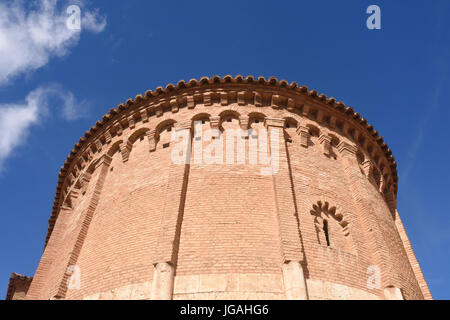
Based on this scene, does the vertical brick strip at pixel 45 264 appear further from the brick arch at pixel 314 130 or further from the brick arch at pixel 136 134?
the brick arch at pixel 314 130

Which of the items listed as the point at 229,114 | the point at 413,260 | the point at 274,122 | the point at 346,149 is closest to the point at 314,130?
the point at 346,149

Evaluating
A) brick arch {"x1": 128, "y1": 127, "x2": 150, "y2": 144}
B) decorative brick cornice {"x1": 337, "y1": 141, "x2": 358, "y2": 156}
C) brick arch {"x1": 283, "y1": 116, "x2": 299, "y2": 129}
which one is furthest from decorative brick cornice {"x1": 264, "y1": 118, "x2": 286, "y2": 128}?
brick arch {"x1": 128, "y1": 127, "x2": 150, "y2": 144}

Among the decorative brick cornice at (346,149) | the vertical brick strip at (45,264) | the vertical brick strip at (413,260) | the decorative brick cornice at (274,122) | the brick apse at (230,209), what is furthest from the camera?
the decorative brick cornice at (346,149)

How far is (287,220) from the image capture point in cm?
743

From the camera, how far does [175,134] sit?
9555 mm

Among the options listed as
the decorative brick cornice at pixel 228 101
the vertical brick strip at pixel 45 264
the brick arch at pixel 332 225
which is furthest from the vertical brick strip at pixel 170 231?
the vertical brick strip at pixel 45 264

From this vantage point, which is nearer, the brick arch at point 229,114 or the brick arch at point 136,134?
the brick arch at point 229,114

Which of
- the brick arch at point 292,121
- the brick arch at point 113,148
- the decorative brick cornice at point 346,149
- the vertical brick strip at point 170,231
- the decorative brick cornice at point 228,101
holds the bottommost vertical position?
the vertical brick strip at point 170,231

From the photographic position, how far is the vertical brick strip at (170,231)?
642 centimetres

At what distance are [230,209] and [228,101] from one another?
3.48 meters

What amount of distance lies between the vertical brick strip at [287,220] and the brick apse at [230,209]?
2 centimetres
